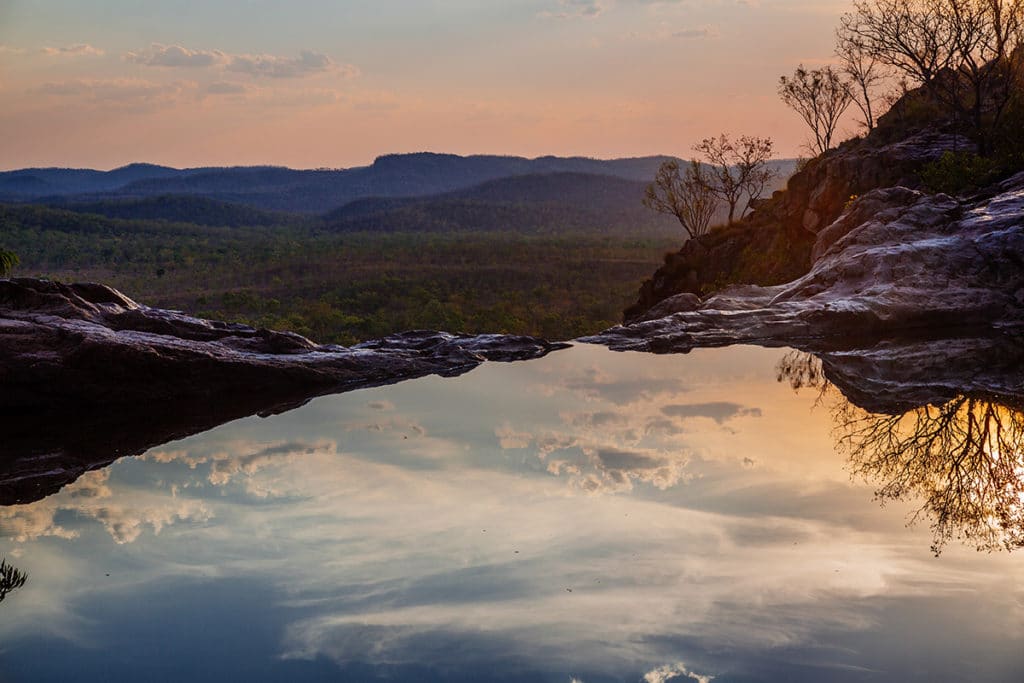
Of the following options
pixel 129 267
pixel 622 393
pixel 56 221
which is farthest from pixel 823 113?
pixel 56 221

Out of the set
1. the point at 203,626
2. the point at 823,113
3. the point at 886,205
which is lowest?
the point at 203,626

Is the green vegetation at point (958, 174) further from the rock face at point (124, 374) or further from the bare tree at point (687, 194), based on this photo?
the bare tree at point (687, 194)

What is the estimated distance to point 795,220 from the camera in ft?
137

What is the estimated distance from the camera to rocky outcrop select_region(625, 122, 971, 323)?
120 ft

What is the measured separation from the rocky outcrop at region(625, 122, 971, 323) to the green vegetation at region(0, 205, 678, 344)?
32.8ft

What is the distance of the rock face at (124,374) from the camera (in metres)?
13.2

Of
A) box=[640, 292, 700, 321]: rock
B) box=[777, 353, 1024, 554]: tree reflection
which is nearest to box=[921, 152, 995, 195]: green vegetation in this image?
box=[640, 292, 700, 321]: rock

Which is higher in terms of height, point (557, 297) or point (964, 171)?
point (964, 171)

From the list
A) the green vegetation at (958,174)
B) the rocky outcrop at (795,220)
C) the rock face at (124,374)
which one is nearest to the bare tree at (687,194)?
the rocky outcrop at (795,220)

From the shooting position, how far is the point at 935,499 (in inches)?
389

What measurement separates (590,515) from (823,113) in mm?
68764

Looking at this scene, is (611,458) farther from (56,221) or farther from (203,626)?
(56,221)

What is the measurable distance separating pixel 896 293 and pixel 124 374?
17311 millimetres

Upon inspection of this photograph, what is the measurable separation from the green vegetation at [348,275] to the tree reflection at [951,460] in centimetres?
3794
